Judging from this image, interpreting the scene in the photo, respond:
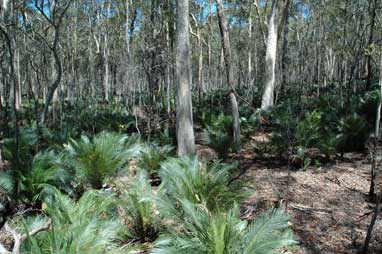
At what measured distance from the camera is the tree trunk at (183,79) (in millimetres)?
7230

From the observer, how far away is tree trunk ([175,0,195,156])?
23.7 feet

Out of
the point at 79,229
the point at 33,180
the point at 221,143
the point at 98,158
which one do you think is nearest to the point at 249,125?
the point at 221,143

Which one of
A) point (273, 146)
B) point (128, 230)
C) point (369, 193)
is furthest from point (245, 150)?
point (128, 230)

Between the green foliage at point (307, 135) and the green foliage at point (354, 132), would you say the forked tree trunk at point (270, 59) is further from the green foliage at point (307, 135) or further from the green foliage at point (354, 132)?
the green foliage at point (307, 135)

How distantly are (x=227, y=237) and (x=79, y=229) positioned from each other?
131 cm

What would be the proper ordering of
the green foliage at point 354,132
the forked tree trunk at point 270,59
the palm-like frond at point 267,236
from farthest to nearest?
the forked tree trunk at point 270,59 < the green foliage at point 354,132 < the palm-like frond at point 267,236

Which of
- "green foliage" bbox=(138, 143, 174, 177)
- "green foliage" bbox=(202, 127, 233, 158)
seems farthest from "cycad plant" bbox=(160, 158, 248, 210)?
"green foliage" bbox=(202, 127, 233, 158)

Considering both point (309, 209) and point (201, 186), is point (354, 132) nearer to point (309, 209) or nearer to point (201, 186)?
point (309, 209)

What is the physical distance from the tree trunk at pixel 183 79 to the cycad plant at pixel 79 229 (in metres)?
2.78

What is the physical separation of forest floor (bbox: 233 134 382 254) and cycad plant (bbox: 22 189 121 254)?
1.66 metres

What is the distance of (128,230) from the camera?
4.71 meters

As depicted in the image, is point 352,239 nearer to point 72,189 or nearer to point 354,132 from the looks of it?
point 72,189

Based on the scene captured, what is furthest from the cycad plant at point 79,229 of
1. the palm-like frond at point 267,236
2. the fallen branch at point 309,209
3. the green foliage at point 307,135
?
the green foliage at point 307,135

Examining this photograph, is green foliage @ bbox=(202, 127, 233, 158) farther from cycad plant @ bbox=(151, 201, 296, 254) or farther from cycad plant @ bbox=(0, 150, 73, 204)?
cycad plant @ bbox=(151, 201, 296, 254)
